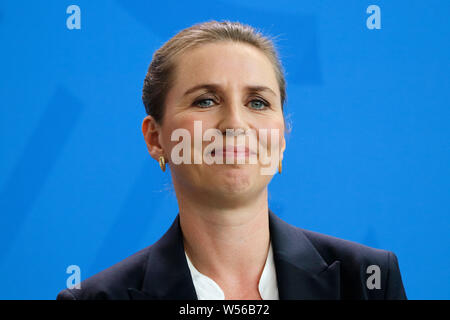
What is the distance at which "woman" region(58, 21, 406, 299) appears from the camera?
5.23 ft

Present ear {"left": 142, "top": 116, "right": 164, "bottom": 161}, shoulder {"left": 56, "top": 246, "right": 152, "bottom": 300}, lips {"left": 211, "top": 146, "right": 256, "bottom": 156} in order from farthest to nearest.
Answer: ear {"left": 142, "top": 116, "right": 164, "bottom": 161}
shoulder {"left": 56, "top": 246, "right": 152, "bottom": 300}
lips {"left": 211, "top": 146, "right": 256, "bottom": 156}

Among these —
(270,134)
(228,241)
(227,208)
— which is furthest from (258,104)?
(228,241)

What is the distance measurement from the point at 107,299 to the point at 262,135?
0.72 m

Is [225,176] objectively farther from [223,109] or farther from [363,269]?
[363,269]

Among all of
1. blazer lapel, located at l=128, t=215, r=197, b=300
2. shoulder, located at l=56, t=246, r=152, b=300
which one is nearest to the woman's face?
blazer lapel, located at l=128, t=215, r=197, b=300

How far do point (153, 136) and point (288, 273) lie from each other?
68 cm

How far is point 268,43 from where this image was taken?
74.5 inches

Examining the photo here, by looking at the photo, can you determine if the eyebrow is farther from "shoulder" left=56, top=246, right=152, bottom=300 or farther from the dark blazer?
"shoulder" left=56, top=246, right=152, bottom=300

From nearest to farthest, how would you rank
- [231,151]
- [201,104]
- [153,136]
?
[231,151], [201,104], [153,136]

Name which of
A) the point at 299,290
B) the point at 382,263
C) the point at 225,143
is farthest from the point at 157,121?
the point at 382,263

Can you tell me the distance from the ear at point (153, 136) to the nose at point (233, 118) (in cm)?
34

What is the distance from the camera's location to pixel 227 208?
5.37ft

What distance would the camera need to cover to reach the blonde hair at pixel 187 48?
Answer: 175 centimetres
